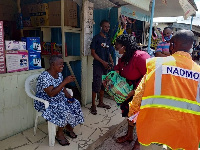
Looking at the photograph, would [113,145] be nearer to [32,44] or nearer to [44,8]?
[32,44]

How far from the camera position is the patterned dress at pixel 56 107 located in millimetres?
2574

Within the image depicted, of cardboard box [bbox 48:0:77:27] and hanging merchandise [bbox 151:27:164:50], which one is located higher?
cardboard box [bbox 48:0:77:27]

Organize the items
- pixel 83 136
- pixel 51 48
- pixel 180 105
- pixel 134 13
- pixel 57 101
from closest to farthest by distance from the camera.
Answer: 1. pixel 180 105
2. pixel 57 101
3. pixel 83 136
4. pixel 51 48
5. pixel 134 13

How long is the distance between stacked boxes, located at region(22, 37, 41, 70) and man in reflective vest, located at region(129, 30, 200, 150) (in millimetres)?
2256

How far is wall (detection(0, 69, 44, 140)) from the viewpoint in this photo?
2.73 metres

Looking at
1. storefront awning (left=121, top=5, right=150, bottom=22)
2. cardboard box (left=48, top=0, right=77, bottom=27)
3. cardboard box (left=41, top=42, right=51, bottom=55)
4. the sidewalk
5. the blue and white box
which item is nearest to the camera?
the sidewalk

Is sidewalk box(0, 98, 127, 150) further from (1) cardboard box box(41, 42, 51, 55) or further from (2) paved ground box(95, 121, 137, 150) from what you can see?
(1) cardboard box box(41, 42, 51, 55)

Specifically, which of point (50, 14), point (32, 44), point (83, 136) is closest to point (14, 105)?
point (32, 44)

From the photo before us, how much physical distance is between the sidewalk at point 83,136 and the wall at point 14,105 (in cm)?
14

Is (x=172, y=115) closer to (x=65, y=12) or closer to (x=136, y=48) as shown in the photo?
(x=136, y=48)

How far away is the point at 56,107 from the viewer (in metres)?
2.65

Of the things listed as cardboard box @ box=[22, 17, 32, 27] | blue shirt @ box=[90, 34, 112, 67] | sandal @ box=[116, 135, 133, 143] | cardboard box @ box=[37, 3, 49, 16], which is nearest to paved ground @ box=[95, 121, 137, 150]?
sandal @ box=[116, 135, 133, 143]

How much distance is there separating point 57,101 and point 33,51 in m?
1.03

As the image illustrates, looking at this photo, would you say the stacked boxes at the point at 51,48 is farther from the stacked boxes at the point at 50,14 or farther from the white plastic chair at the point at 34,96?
the white plastic chair at the point at 34,96
